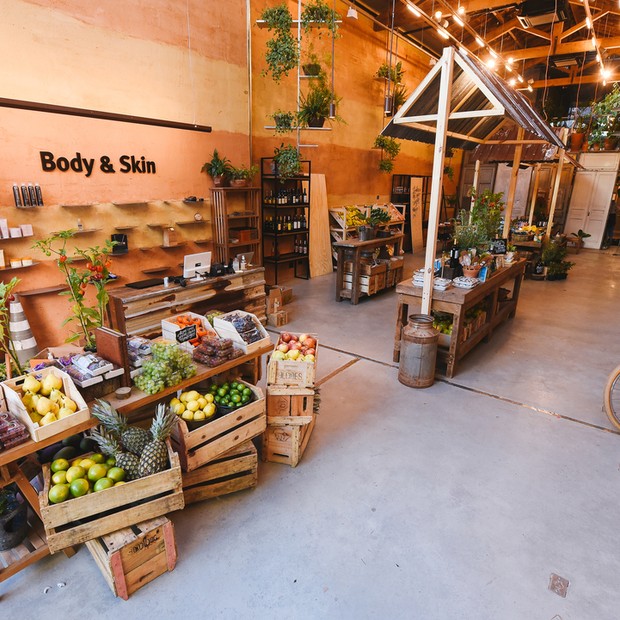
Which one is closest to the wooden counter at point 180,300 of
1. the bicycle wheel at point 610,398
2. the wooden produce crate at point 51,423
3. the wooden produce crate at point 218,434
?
the wooden produce crate at point 51,423

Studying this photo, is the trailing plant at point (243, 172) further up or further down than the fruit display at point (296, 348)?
further up

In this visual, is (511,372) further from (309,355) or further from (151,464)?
(151,464)

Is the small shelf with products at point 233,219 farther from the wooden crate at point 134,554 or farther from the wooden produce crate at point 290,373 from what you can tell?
the wooden crate at point 134,554

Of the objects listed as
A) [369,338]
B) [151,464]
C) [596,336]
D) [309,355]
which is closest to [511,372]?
[369,338]

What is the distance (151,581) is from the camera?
2.13 m

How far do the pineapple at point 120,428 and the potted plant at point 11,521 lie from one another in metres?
0.60

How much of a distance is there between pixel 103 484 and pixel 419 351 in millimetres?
2984

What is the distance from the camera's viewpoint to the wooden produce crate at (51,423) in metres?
2.00

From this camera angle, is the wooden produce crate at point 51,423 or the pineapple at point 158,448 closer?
the wooden produce crate at point 51,423

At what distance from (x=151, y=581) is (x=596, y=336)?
20.4ft

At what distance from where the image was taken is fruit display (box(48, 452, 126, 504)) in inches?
77.8

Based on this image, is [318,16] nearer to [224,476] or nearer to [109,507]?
[224,476]

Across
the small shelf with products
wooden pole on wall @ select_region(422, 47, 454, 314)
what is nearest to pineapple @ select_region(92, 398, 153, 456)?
wooden pole on wall @ select_region(422, 47, 454, 314)

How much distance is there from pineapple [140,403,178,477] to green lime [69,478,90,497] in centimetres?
26
